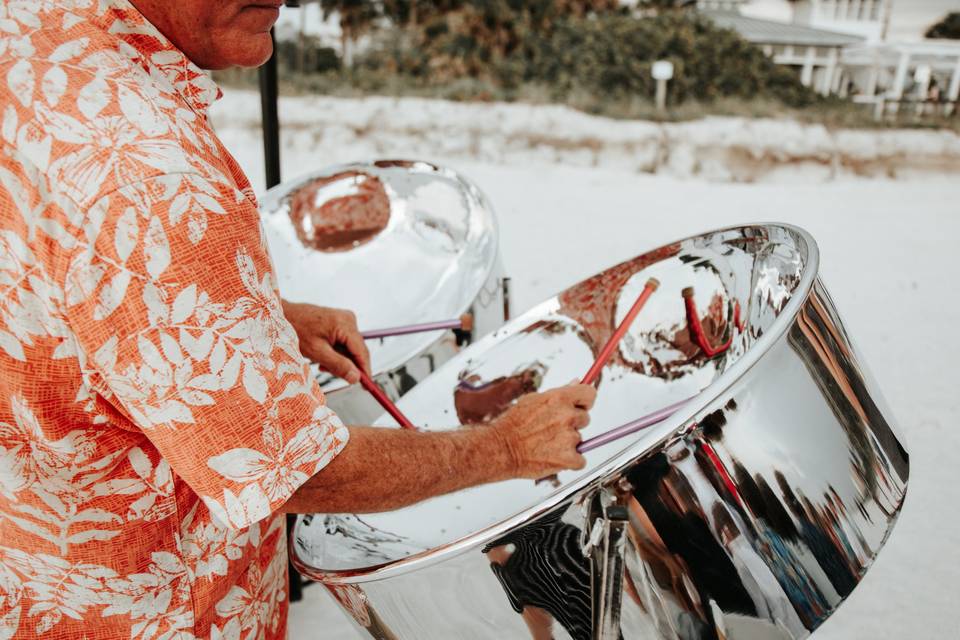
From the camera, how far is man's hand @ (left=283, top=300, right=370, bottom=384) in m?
1.03

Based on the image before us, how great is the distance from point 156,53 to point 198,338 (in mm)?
205

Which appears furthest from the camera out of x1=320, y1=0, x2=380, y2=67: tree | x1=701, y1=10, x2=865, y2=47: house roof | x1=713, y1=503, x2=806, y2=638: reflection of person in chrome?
x1=320, y1=0, x2=380, y2=67: tree

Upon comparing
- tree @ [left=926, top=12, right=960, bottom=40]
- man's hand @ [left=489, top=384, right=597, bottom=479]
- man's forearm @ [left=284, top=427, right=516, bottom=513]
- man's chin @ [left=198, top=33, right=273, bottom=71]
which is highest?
man's chin @ [left=198, top=33, right=273, bottom=71]

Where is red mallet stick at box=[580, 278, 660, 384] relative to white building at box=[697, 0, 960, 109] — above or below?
above

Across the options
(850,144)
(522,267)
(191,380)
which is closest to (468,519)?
(191,380)

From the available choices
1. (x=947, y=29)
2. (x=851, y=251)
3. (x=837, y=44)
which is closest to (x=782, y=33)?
(x=837, y=44)

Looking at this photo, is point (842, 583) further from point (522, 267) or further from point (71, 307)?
point (522, 267)

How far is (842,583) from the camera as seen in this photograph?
2.34ft

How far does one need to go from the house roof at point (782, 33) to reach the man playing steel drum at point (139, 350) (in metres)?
11.5

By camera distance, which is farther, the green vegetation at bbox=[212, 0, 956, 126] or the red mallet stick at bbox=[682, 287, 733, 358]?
the green vegetation at bbox=[212, 0, 956, 126]

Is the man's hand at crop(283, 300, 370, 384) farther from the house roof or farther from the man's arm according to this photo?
the house roof

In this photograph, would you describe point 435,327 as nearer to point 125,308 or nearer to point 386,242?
point 386,242

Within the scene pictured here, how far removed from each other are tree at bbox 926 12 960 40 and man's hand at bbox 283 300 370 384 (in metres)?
11.5

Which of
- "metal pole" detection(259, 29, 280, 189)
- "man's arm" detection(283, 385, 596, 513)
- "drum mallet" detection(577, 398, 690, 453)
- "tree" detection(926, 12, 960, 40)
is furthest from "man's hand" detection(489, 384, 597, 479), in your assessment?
"tree" detection(926, 12, 960, 40)
